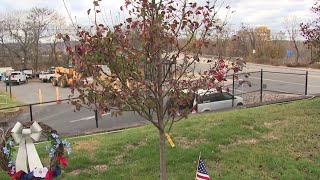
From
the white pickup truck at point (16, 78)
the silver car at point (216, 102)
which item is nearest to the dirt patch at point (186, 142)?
the silver car at point (216, 102)

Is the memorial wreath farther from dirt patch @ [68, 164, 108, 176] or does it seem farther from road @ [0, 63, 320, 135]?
road @ [0, 63, 320, 135]

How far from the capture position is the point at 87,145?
7.42 m

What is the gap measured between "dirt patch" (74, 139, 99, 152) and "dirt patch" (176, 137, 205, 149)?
1706 mm

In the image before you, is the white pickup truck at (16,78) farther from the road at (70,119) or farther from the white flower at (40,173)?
the white flower at (40,173)

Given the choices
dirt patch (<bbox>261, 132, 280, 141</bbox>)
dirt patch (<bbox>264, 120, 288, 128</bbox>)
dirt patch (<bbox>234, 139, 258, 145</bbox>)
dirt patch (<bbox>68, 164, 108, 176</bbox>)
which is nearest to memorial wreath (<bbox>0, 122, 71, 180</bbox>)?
dirt patch (<bbox>68, 164, 108, 176</bbox>)

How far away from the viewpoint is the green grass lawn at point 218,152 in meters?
5.45

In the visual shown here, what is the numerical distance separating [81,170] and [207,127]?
3.44 metres

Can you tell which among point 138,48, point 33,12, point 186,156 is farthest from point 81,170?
point 33,12

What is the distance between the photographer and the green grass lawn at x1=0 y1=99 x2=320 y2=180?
5.45 m

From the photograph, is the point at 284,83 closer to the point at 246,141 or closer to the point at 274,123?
the point at 274,123

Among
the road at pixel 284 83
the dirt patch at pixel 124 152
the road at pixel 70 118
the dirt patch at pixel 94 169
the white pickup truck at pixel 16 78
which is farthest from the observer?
the white pickup truck at pixel 16 78

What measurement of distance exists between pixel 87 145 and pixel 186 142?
83.1 inches

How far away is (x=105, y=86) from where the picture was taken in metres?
3.67

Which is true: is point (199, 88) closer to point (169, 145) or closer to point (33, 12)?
point (169, 145)
